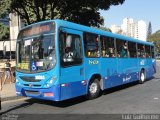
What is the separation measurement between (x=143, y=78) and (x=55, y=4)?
7345mm

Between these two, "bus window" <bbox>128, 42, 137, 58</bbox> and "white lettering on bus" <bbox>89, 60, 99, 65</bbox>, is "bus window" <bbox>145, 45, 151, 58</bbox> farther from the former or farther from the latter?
"white lettering on bus" <bbox>89, 60, 99, 65</bbox>

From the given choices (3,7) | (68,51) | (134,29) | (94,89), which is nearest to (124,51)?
(94,89)

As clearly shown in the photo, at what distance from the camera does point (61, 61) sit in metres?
11.3

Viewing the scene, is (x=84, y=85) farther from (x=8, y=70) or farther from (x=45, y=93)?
(x=8, y=70)

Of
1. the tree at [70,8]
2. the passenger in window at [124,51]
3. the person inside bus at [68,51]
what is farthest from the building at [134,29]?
the person inside bus at [68,51]

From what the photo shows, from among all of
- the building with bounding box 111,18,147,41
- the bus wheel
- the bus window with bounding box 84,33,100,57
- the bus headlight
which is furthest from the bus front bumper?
the building with bounding box 111,18,147,41

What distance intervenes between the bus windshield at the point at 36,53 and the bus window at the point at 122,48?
5.29 m

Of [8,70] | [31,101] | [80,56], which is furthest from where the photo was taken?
[8,70]

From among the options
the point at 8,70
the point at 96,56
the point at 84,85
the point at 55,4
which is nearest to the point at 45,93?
the point at 84,85

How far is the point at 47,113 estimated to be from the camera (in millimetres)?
10477

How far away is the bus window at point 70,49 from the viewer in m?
11.4

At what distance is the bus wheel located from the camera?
13.2 meters

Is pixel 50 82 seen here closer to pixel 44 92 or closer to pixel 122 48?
pixel 44 92

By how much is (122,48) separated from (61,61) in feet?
20.5
